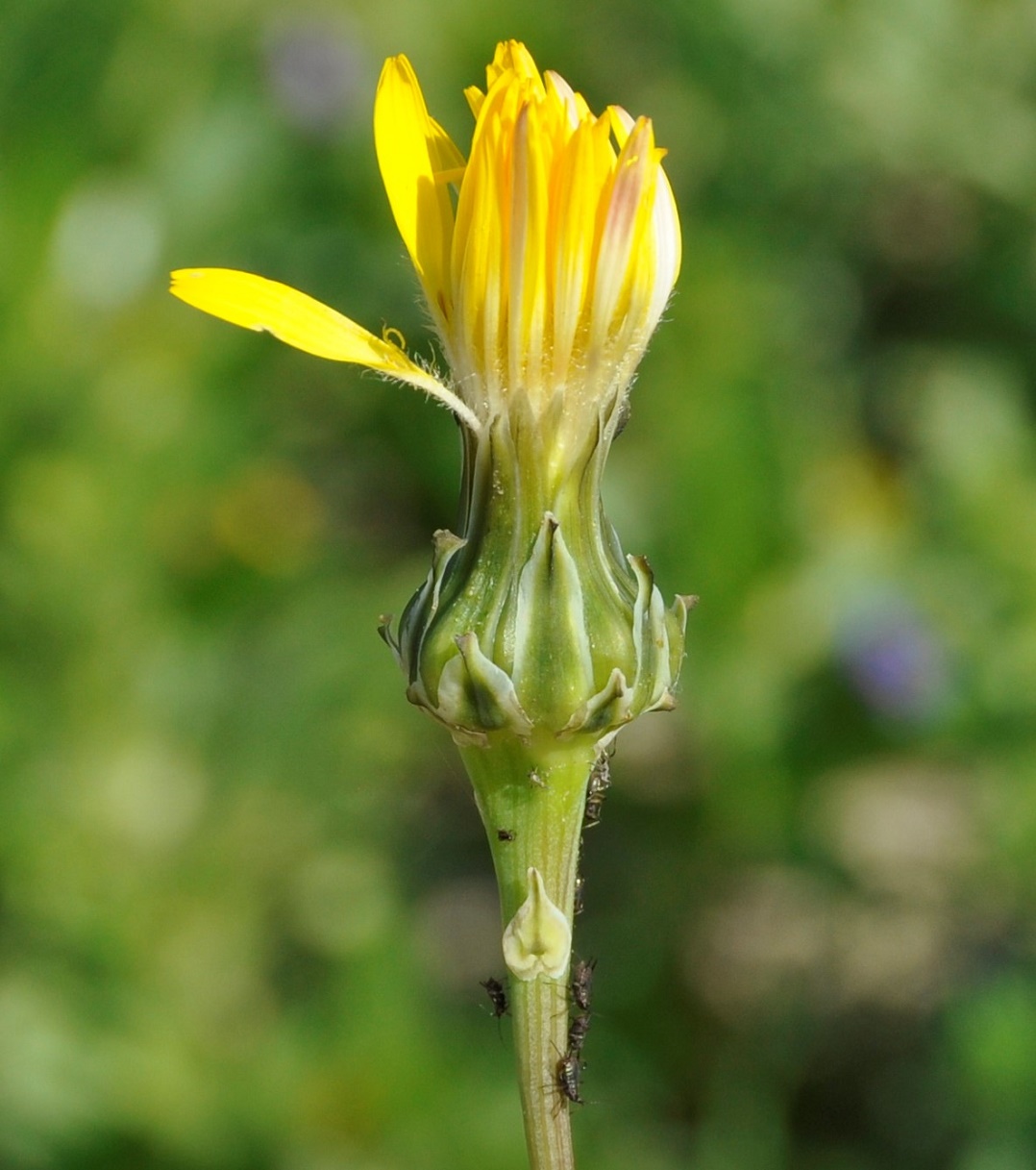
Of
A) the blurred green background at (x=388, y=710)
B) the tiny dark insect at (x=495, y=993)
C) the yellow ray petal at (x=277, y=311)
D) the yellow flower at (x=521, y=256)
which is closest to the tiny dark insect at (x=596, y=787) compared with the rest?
the tiny dark insect at (x=495, y=993)

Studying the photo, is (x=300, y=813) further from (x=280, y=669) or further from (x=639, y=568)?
(x=639, y=568)

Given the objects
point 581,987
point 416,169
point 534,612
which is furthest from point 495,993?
point 416,169

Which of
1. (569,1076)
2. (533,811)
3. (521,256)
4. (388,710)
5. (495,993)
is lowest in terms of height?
(569,1076)

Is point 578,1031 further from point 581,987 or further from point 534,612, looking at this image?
point 534,612

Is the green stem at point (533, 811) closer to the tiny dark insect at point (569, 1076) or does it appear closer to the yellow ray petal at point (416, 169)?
the tiny dark insect at point (569, 1076)

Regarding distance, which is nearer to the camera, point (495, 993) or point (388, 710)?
point (495, 993)

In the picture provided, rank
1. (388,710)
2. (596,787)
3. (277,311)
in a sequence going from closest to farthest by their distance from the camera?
(277,311), (596,787), (388,710)
